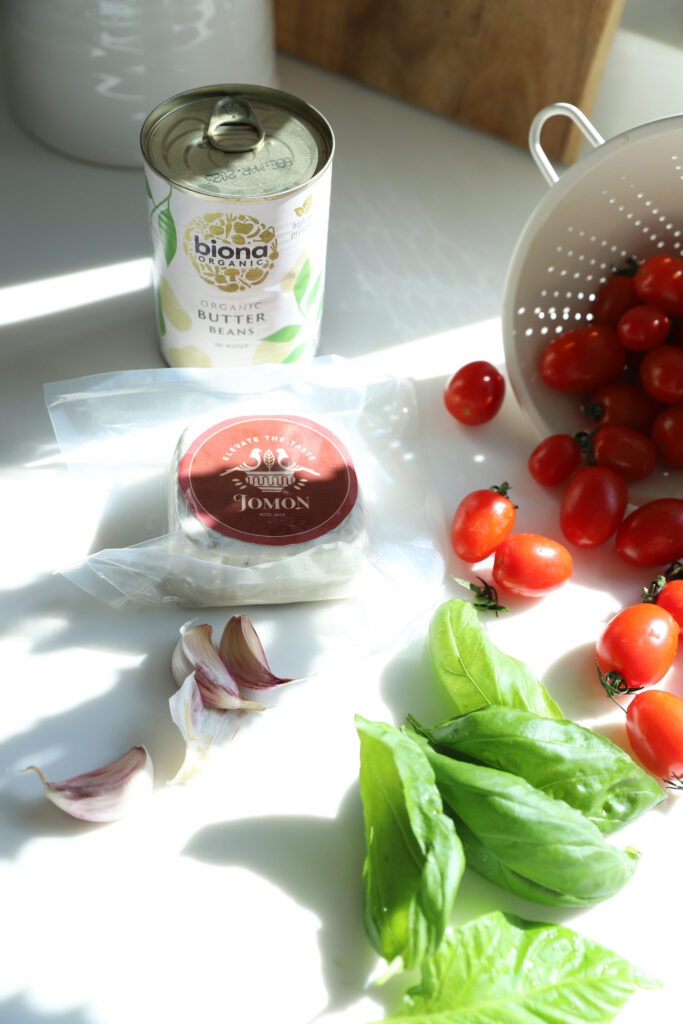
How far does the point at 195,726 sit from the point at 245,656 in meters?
0.08

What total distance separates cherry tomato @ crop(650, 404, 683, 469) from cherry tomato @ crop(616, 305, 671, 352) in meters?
0.07

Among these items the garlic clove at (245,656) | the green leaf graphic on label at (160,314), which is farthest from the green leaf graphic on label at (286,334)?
the garlic clove at (245,656)

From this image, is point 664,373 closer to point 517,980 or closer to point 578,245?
point 578,245

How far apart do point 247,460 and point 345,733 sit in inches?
10.6

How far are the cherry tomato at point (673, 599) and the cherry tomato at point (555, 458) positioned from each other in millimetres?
163

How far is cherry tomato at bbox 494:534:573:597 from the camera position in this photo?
887 millimetres

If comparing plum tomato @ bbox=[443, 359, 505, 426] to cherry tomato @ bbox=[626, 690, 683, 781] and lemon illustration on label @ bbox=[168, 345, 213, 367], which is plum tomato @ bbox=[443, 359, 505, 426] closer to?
lemon illustration on label @ bbox=[168, 345, 213, 367]

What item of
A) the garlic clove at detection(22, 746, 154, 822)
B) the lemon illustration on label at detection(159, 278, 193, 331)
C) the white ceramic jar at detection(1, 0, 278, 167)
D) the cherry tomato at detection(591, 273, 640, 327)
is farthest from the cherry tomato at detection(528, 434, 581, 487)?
the white ceramic jar at detection(1, 0, 278, 167)

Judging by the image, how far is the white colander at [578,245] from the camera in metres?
0.93

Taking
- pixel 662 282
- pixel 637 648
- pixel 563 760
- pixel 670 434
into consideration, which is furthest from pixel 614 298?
pixel 563 760

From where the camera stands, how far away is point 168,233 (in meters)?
0.91

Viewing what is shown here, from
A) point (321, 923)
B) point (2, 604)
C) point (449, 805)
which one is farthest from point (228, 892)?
point (2, 604)

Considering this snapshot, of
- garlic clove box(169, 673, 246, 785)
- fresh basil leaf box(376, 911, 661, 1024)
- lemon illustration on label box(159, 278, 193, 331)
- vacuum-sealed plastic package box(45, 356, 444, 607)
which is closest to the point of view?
fresh basil leaf box(376, 911, 661, 1024)

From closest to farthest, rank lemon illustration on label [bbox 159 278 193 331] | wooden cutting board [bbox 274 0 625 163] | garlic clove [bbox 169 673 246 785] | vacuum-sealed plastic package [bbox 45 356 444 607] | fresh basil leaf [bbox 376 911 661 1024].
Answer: fresh basil leaf [bbox 376 911 661 1024], garlic clove [bbox 169 673 246 785], vacuum-sealed plastic package [bbox 45 356 444 607], lemon illustration on label [bbox 159 278 193 331], wooden cutting board [bbox 274 0 625 163]
